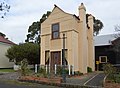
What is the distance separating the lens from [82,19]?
100 ft

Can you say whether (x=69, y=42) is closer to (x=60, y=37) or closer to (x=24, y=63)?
(x=60, y=37)

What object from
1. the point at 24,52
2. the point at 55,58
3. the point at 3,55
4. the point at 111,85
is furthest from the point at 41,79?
the point at 3,55

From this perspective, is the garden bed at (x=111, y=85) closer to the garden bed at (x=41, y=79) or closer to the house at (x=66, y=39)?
the garden bed at (x=41, y=79)

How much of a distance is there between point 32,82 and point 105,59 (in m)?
19.0

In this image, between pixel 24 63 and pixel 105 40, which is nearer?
pixel 24 63

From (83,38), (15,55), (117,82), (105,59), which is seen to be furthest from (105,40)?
(117,82)

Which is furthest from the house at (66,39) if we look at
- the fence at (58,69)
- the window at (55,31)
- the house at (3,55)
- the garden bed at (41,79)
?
the house at (3,55)

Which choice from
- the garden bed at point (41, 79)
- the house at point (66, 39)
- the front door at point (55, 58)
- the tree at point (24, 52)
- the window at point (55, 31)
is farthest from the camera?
the tree at point (24, 52)

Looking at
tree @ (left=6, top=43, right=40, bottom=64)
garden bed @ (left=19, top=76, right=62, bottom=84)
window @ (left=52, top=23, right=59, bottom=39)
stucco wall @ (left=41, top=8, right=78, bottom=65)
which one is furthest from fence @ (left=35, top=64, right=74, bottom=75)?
tree @ (left=6, top=43, right=40, bottom=64)

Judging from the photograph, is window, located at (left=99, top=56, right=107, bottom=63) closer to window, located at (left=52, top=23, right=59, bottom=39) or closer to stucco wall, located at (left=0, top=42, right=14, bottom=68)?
window, located at (left=52, top=23, right=59, bottom=39)

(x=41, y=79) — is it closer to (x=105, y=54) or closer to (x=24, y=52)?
(x=24, y=52)

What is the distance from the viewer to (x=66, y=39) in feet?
96.9

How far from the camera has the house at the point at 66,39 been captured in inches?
1151

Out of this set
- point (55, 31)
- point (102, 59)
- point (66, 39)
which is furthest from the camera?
point (102, 59)
